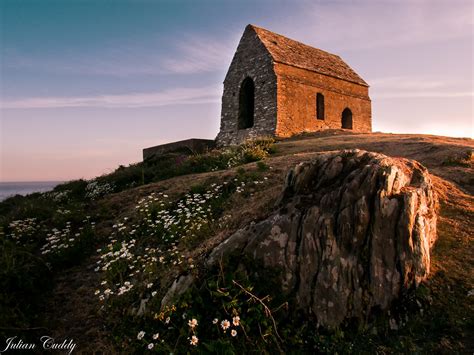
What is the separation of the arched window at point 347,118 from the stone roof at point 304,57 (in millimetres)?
2434

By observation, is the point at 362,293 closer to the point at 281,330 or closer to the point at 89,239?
the point at 281,330

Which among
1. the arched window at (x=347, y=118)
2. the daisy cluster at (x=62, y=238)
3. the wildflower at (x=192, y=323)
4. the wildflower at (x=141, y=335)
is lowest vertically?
the wildflower at (x=141, y=335)

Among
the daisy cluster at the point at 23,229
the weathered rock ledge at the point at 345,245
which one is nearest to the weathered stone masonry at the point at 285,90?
the daisy cluster at the point at 23,229

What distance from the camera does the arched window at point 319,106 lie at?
24234mm

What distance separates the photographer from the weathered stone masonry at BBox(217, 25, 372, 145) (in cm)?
2152

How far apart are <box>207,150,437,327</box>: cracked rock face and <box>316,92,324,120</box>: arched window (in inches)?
779

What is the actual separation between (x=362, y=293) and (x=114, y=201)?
7.20 m

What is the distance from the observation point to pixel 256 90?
22.5m

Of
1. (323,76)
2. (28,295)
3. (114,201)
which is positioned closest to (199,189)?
(114,201)

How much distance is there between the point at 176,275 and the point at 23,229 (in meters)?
4.49

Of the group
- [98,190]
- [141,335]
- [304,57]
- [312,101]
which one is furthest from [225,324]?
[304,57]

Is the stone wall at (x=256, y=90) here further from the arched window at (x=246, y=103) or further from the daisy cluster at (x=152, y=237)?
the daisy cluster at (x=152, y=237)

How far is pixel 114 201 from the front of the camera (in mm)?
9422

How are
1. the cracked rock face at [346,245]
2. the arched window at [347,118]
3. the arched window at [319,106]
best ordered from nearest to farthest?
the cracked rock face at [346,245], the arched window at [319,106], the arched window at [347,118]
